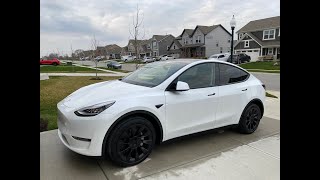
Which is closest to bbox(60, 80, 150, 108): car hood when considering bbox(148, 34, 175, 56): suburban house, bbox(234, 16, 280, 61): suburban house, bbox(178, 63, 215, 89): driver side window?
bbox(178, 63, 215, 89): driver side window

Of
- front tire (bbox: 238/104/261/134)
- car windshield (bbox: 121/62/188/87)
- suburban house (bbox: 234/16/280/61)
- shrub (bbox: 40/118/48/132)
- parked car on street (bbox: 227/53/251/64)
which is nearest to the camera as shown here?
car windshield (bbox: 121/62/188/87)

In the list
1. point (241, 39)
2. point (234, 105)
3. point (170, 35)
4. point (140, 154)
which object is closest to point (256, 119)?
point (234, 105)

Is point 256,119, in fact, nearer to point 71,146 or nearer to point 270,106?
point 270,106

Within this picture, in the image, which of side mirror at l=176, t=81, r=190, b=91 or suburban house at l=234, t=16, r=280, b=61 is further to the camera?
suburban house at l=234, t=16, r=280, b=61

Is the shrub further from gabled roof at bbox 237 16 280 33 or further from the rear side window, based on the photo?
gabled roof at bbox 237 16 280 33

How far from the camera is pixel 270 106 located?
708 cm

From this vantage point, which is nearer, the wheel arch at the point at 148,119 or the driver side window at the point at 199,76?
the wheel arch at the point at 148,119

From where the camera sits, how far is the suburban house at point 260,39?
1534 inches

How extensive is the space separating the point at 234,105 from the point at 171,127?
1.43m

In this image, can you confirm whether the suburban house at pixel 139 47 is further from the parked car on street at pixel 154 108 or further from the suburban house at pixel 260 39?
the suburban house at pixel 260 39

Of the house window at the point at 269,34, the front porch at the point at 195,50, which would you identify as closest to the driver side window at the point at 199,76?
the house window at the point at 269,34

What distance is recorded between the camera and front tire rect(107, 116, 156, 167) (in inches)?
121

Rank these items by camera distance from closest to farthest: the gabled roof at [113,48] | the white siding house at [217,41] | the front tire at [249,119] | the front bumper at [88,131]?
the front bumper at [88,131] → the front tire at [249,119] → the white siding house at [217,41] → the gabled roof at [113,48]

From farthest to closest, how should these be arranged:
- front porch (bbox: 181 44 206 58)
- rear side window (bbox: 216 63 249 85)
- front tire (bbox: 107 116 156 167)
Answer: front porch (bbox: 181 44 206 58) → rear side window (bbox: 216 63 249 85) → front tire (bbox: 107 116 156 167)
